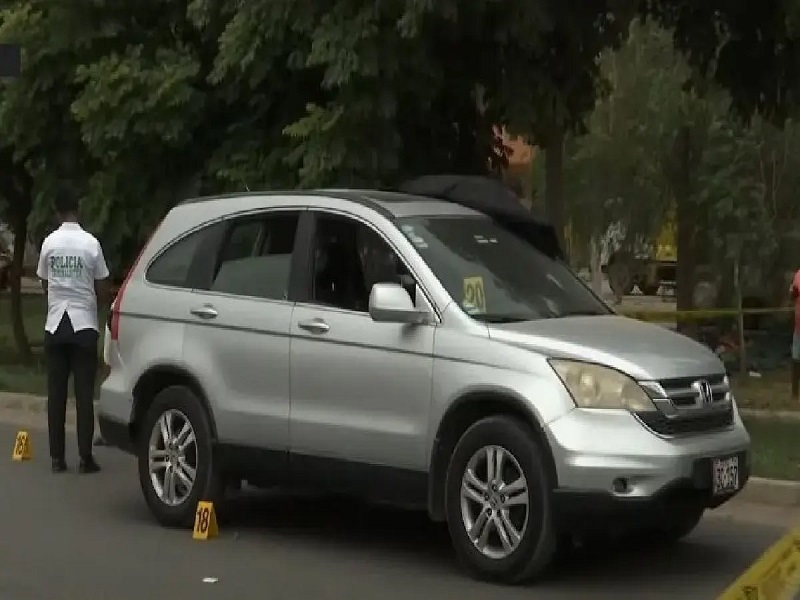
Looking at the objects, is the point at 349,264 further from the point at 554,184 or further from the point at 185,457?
the point at 554,184

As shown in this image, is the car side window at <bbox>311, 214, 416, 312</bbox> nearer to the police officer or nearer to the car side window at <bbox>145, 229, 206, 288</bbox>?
the car side window at <bbox>145, 229, 206, 288</bbox>

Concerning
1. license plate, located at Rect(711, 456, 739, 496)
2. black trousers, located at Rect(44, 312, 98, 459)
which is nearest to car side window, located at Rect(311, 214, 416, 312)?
license plate, located at Rect(711, 456, 739, 496)

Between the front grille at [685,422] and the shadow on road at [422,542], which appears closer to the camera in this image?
the front grille at [685,422]

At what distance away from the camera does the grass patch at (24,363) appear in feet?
53.8

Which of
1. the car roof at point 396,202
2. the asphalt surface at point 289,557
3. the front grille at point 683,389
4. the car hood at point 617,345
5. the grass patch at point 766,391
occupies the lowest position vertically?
the asphalt surface at point 289,557

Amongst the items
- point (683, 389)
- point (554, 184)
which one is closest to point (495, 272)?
point (683, 389)

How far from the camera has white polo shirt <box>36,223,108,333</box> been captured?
35.7 ft

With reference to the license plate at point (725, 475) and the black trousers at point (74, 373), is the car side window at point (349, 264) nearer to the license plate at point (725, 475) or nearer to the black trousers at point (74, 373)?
the license plate at point (725, 475)

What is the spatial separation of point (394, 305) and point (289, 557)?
1601 mm

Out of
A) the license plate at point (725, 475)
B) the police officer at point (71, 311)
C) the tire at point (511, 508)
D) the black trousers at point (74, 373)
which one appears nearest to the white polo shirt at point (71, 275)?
the police officer at point (71, 311)

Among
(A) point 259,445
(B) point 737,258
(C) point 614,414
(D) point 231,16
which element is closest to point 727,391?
(C) point 614,414

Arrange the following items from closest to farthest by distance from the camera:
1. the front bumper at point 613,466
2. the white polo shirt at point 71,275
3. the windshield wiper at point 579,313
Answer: the front bumper at point 613,466
the windshield wiper at point 579,313
the white polo shirt at point 71,275

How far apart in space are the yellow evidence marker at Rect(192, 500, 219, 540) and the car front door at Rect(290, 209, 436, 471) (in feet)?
2.29

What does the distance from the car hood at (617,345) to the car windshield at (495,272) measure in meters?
0.22
